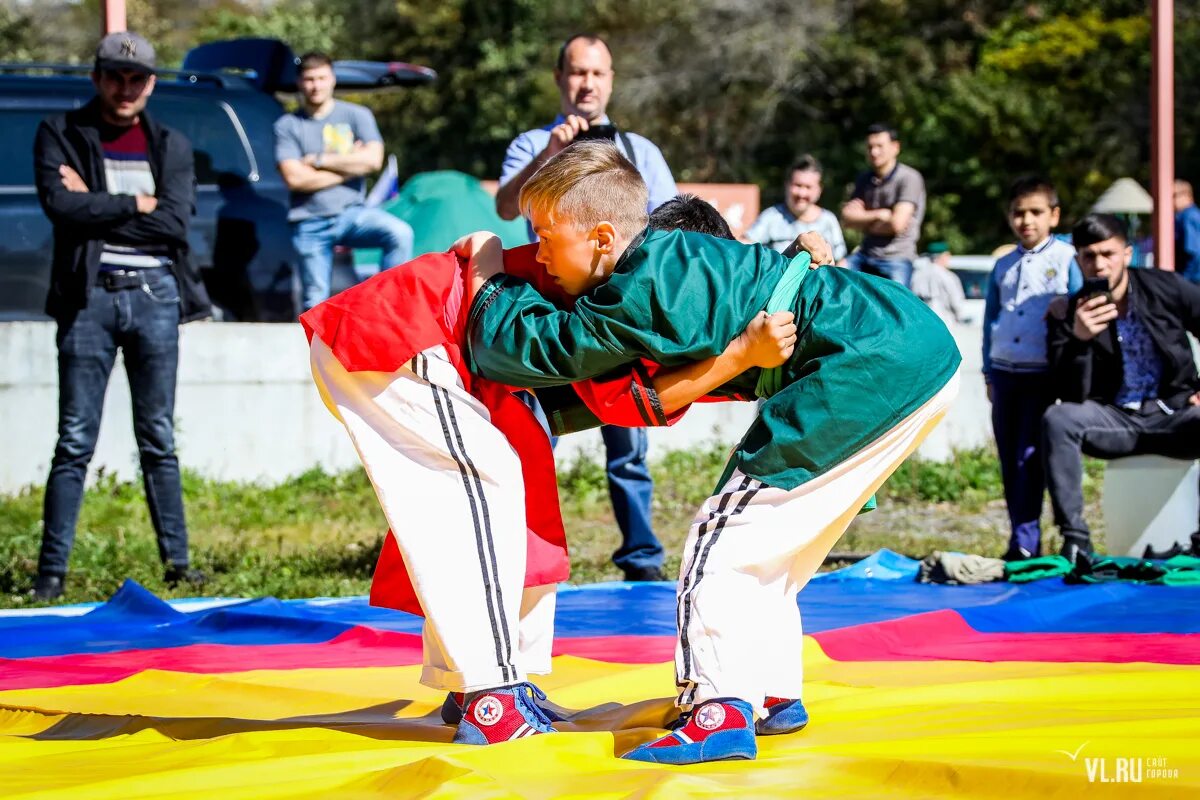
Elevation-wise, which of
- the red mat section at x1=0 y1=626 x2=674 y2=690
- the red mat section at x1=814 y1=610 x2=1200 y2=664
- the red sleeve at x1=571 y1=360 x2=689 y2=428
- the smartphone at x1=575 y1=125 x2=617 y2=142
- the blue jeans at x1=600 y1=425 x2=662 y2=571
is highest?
the smartphone at x1=575 y1=125 x2=617 y2=142

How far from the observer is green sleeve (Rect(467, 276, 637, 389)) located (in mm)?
3027

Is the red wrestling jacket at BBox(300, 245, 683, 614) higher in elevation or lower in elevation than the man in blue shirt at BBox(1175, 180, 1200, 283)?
lower

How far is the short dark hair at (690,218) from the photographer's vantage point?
3555 mm

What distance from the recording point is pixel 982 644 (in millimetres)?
4355

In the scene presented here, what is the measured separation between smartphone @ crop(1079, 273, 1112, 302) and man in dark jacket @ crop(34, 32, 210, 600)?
343cm

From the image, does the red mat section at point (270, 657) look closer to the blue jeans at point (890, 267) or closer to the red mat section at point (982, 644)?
the red mat section at point (982, 644)

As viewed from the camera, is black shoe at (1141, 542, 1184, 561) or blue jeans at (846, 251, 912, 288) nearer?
black shoe at (1141, 542, 1184, 561)

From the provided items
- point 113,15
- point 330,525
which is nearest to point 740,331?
point 330,525

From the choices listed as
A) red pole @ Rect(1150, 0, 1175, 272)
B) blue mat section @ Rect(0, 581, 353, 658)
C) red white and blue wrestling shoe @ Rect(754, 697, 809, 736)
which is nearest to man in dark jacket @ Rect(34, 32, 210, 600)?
blue mat section @ Rect(0, 581, 353, 658)

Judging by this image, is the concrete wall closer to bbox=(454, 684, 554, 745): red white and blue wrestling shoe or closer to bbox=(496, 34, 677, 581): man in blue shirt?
bbox=(496, 34, 677, 581): man in blue shirt

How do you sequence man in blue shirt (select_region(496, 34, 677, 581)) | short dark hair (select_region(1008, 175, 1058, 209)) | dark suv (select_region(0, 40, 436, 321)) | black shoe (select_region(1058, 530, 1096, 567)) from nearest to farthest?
man in blue shirt (select_region(496, 34, 677, 581)) → black shoe (select_region(1058, 530, 1096, 567)) → short dark hair (select_region(1008, 175, 1058, 209)) → dark suv (select_region(0, 40, 436, 321))

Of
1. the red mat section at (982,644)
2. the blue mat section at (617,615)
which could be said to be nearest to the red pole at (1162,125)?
the blue mat section at (617,615)

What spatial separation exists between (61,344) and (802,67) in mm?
26264

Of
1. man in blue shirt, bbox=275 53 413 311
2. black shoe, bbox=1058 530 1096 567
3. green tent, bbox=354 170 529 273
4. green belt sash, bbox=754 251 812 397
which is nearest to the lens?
green belt sash, bbox=754 251 812 397
